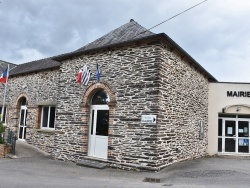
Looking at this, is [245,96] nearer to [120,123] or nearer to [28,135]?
[120,123]

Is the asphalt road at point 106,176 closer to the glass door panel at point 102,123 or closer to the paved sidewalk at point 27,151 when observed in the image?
the paved sidewalk at point 27,151

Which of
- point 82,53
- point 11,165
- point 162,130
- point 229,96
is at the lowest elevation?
point 11,165

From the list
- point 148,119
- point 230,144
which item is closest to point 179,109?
point 148,119

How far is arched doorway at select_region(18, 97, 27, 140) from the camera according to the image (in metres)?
16.0

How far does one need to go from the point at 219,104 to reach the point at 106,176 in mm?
8958

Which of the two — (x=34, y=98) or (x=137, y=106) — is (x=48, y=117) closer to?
(x=34, y=98)

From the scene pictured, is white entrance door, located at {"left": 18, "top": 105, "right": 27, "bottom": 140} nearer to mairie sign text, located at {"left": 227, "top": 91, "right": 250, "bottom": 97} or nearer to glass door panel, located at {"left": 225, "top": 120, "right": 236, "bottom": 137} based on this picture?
glass door panel, located at {"left": 225, "top": 120, "right": 236, "bottom": 137}

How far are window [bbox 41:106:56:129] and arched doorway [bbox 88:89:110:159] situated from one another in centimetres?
404

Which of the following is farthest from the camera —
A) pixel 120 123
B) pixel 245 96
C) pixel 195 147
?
pixel 245 96

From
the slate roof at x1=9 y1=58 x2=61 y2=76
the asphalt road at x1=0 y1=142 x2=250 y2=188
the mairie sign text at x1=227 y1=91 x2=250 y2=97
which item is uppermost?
the slate roof at x1=9 y1=58 x2=61 y2=76

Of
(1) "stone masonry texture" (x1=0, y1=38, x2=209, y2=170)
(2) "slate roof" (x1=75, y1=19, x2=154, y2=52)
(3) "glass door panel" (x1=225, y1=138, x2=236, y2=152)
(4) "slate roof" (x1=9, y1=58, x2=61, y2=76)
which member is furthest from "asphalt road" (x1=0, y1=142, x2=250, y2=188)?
(4) "slate roof" (x1=9, y1=58, x2=61, y2=76)

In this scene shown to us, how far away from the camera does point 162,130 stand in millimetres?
9609

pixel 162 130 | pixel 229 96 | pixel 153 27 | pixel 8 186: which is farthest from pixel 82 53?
pixel 229 96

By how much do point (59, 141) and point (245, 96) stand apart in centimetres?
1013
